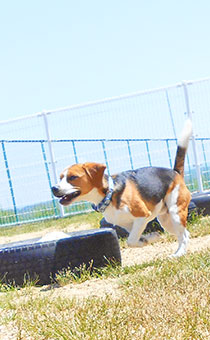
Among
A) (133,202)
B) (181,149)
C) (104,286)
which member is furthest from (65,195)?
(181,149)

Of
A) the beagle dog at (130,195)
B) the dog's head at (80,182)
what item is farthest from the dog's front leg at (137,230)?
the dog's head at (80,182)

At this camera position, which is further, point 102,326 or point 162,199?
point 162,199

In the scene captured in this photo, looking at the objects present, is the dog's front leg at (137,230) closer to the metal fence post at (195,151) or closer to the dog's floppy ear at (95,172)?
the dog's floppy ear at (95,172)

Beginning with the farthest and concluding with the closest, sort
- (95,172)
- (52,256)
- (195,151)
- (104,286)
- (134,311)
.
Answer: (195,151) → (95,172) → (52,256) → (104,286) → (134,311)

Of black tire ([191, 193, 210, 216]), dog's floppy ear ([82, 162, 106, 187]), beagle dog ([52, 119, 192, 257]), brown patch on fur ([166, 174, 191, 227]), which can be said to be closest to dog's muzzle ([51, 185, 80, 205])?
beagle dog ([52, 119, 192, 257])

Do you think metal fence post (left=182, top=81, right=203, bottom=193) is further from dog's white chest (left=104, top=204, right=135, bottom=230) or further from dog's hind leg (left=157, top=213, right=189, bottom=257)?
dog's white chest (left=104, top=204, right=135, bottom=230)

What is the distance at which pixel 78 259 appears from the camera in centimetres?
455

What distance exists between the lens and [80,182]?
15.9ft

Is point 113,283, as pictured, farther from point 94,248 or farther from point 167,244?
point 167,244

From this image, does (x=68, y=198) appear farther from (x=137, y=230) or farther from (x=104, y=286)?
(x=104, y=286)

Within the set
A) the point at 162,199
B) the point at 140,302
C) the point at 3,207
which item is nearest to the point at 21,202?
the point at 3,207

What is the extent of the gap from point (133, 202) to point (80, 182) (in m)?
0.50

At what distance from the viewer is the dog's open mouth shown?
15.8 feet

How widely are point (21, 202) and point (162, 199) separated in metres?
6.35
